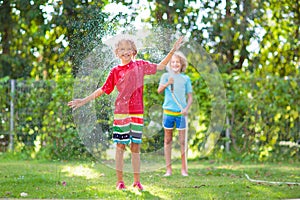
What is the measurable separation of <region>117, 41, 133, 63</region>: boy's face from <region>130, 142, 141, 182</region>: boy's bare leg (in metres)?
0.53

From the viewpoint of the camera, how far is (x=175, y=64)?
3.98 metres

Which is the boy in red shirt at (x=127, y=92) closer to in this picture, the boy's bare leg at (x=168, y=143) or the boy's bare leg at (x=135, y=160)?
the boy's bare leg at (x=135, y=160)

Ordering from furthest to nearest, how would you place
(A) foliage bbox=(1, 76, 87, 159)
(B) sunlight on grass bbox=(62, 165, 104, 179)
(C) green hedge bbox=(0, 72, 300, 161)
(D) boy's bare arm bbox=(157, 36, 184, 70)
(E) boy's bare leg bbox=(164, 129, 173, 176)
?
(C) green hedge bbox=(0, 72, 300, 161) → (A) foliage bbox=(1, 76, 87, 159) → (B) sunlight on grass bbox=(62, 165, 104, 179) → (E) boy's bare leg bbox=(164, 129, 173, 176) → (D) boy's bare arm bbox=(157, 36, 184, 70)

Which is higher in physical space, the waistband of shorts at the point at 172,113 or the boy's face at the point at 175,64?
the boy's face at the point at 175,64

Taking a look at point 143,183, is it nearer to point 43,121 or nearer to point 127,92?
point 127,92

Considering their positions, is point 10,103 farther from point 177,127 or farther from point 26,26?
point 177,127

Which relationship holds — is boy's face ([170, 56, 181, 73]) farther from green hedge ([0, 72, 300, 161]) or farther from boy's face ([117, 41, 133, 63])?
green hedge ([0, 72, 300, 161])

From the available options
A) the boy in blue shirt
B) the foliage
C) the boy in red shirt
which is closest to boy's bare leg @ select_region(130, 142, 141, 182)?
the boy in red shirt

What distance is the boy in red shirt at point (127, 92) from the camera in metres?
3.17

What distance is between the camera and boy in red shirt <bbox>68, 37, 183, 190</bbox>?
3166 mm

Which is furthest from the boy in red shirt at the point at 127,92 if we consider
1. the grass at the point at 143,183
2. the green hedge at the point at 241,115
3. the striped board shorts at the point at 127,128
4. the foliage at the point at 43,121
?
the green hedge at the point at 241,115

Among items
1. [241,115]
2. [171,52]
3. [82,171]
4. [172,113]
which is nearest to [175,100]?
[172,113]

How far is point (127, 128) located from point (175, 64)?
34.6 inches

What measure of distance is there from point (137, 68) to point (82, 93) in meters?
0.42
